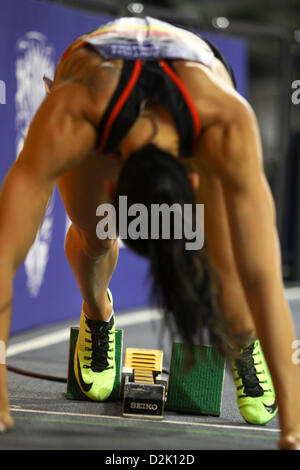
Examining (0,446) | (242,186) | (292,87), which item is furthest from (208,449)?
(292,87)

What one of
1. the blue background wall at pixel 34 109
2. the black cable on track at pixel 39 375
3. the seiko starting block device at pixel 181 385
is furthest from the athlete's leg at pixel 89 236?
the blue background wall at pixel 34 109

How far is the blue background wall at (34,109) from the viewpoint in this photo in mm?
2936

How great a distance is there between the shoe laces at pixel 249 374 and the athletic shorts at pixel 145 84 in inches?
27.2

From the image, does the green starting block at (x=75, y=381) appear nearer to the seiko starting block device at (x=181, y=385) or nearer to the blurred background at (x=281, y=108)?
the seiko starting block device at (x=181, y=385)

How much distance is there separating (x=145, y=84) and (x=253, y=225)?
0.33 m

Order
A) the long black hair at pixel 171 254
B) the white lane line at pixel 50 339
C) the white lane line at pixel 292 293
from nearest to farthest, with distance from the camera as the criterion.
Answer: the long black hair at pixel 171 254 < the white lane line at pixel 50 339 < the white lane line at pixel 292 293

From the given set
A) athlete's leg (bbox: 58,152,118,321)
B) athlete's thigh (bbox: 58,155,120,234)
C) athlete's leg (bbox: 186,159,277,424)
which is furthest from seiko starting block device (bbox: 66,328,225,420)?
athlete's thigh (bbox: 58,155,120,234)

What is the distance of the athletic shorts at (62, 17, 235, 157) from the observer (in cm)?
128

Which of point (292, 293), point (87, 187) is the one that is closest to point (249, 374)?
point (87, 187)

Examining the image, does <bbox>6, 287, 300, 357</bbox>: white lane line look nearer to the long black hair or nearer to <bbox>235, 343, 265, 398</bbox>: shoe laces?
<bbox>235, 343, 265, 398</bbox>: shoe laces

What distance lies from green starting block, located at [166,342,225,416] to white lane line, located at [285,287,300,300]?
2685 millimetres

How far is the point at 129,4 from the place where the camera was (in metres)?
3.86

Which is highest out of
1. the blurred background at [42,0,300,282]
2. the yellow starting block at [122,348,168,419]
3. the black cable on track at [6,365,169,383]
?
the blurred background at [42,0,300,282]

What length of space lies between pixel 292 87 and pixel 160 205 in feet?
12.7
